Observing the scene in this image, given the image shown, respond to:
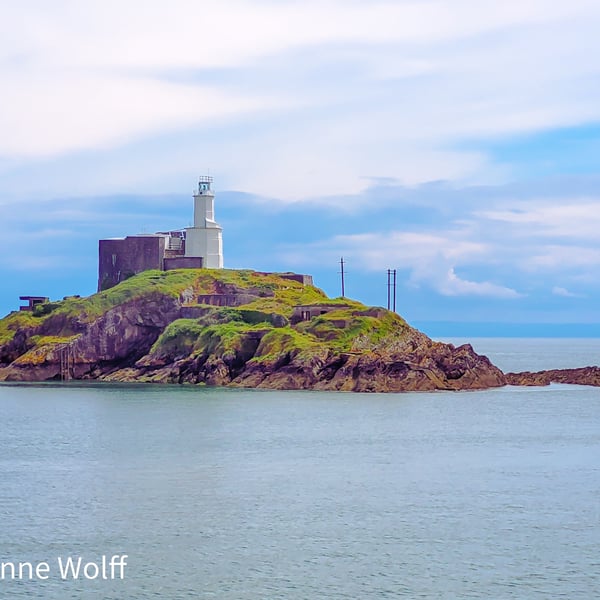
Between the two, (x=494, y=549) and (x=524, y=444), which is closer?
(x=494, y=549)

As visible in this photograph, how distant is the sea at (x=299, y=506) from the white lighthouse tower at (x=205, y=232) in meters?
53.3

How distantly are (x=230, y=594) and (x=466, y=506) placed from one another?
48.0ft

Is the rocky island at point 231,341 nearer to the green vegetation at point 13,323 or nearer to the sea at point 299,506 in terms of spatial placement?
the green vegetation at point 13,323

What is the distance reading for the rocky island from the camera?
3930 inches

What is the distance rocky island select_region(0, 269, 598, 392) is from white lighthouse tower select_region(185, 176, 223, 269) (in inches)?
158

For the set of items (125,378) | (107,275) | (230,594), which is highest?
(107,275)

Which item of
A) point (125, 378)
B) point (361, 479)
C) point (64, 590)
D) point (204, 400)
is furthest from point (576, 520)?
point (125, 378)

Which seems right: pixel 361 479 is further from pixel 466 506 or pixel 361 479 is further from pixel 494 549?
pixel 494 549

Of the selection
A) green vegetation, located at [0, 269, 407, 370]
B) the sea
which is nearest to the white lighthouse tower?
green vegetation, located at [0, 269, 407, 370]

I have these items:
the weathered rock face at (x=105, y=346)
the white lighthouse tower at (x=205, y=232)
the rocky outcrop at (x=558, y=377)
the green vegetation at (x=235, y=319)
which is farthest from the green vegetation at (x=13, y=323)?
the rocky outcrop at (x=558, y=377)

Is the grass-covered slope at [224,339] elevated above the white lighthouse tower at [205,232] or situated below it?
below

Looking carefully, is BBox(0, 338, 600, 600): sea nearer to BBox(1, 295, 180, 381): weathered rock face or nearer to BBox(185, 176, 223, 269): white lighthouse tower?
BBox(1, 295, 180, 381): weathered rock face

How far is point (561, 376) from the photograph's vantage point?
118 m

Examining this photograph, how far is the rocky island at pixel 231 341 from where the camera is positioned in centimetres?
9981
